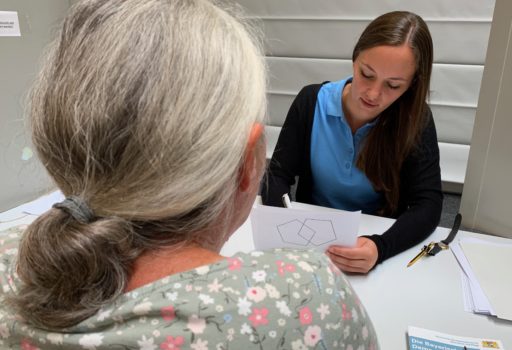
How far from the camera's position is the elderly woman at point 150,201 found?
43 cm

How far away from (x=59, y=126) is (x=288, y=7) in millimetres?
2425

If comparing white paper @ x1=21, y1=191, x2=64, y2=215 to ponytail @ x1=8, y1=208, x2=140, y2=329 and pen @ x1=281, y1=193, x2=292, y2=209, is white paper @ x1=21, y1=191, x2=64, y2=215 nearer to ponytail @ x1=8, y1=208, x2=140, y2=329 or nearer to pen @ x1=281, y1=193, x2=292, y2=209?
pen @ x1=281, y1=193, x2=292, y2=209

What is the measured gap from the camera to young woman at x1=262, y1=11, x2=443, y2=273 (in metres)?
1.21

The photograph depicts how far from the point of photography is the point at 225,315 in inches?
16.9

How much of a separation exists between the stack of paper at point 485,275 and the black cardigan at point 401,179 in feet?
0.38

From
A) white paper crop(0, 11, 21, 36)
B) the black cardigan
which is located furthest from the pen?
white paper crop(0, 11, 21, 36)

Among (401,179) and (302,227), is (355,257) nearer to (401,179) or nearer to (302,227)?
Result: (302,227)

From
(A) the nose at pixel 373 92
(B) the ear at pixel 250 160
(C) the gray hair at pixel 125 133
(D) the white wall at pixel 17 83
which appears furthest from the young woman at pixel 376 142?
(D) the white wall at pixel 17 83

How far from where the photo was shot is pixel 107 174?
1.50 feet

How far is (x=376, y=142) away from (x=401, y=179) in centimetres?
15

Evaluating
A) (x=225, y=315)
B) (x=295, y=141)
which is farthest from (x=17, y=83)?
(x=225, y=315)

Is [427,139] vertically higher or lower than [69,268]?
lower

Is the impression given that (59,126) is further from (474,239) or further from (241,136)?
(474,239)

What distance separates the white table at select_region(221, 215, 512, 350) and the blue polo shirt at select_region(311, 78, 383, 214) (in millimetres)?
314
